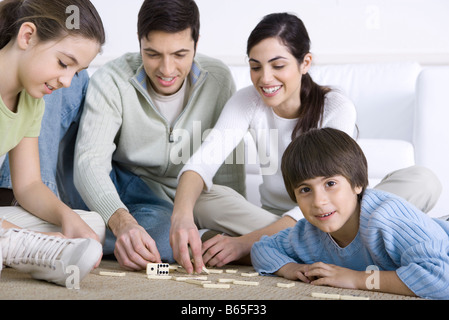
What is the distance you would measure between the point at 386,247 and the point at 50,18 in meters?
0.95

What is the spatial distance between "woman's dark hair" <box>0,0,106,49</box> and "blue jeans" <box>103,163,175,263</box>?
0.64m

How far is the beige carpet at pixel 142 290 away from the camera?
1042 millimetres

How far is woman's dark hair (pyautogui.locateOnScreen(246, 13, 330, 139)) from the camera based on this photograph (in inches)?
69.0

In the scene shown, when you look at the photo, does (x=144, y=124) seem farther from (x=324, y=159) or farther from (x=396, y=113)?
(x=396, y=113)

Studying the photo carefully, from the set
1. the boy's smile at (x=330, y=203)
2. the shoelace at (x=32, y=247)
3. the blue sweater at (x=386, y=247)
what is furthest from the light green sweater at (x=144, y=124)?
the boy's smile at (x=330, y=203)

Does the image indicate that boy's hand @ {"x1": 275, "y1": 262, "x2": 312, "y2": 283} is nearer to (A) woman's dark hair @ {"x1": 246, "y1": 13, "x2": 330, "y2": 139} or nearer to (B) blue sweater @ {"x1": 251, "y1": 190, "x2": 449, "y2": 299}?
(B) blue sweater @ {"x1": 251, "y1": 190, "x2": 449, "y2": 299}

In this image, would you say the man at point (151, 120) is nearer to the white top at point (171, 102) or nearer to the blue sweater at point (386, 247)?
the white top at point (171, 102)

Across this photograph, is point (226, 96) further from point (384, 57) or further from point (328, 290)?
point (384, 57)

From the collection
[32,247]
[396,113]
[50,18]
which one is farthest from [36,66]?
[396,113]

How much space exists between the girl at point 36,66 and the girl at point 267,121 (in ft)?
1.26

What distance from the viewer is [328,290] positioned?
1.21 meters

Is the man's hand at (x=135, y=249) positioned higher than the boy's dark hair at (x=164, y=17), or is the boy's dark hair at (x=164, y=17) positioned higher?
the boy's dark hair at (x=164, y=17)

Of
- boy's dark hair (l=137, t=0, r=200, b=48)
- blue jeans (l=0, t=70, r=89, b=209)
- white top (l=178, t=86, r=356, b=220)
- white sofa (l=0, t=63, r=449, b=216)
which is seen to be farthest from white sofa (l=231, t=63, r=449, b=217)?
boy's dark hair (l=137, t=0, r=200, b=48)
